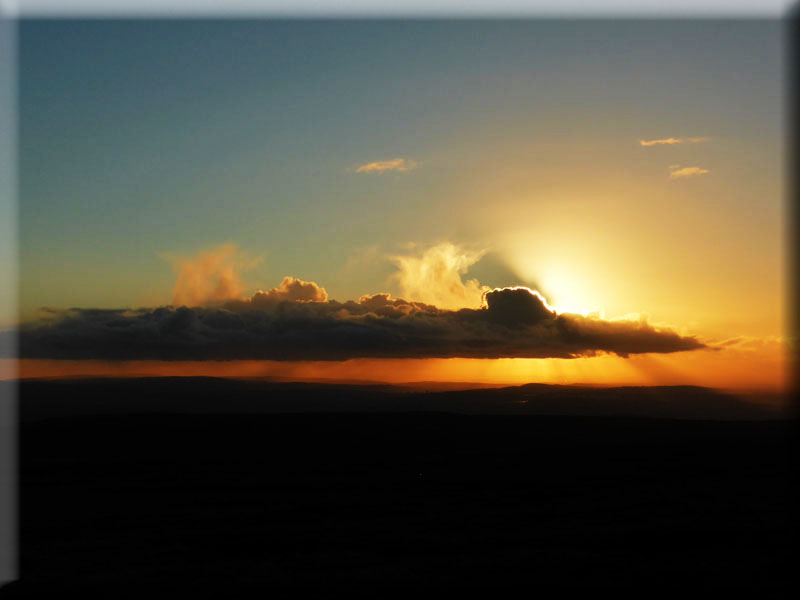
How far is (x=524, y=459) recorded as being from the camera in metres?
20.8

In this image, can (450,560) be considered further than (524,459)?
No

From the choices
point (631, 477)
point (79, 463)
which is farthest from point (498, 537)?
point (79, 463)

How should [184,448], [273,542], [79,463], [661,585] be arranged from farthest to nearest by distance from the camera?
[184,448] → [79,463] → [273,542] → [661,585]

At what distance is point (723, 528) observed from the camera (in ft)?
31.2

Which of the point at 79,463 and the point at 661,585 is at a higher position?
the point at 661,585

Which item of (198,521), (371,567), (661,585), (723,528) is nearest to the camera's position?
(661,585)

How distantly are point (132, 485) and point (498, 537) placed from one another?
9735 millimetres

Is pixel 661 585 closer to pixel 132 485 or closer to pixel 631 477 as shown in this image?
pixel 631 477

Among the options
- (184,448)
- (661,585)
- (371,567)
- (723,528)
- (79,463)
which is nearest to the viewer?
(661,585)

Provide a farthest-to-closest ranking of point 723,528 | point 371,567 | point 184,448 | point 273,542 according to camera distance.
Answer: point 184,448, point 723,528, point 273,542, point 371,567

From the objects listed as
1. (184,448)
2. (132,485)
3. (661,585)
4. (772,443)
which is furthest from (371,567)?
(772,443)

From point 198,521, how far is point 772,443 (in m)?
23.7

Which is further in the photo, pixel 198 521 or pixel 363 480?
pixel 363 480

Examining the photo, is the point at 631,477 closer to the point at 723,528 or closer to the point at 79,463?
the point at 723,528
